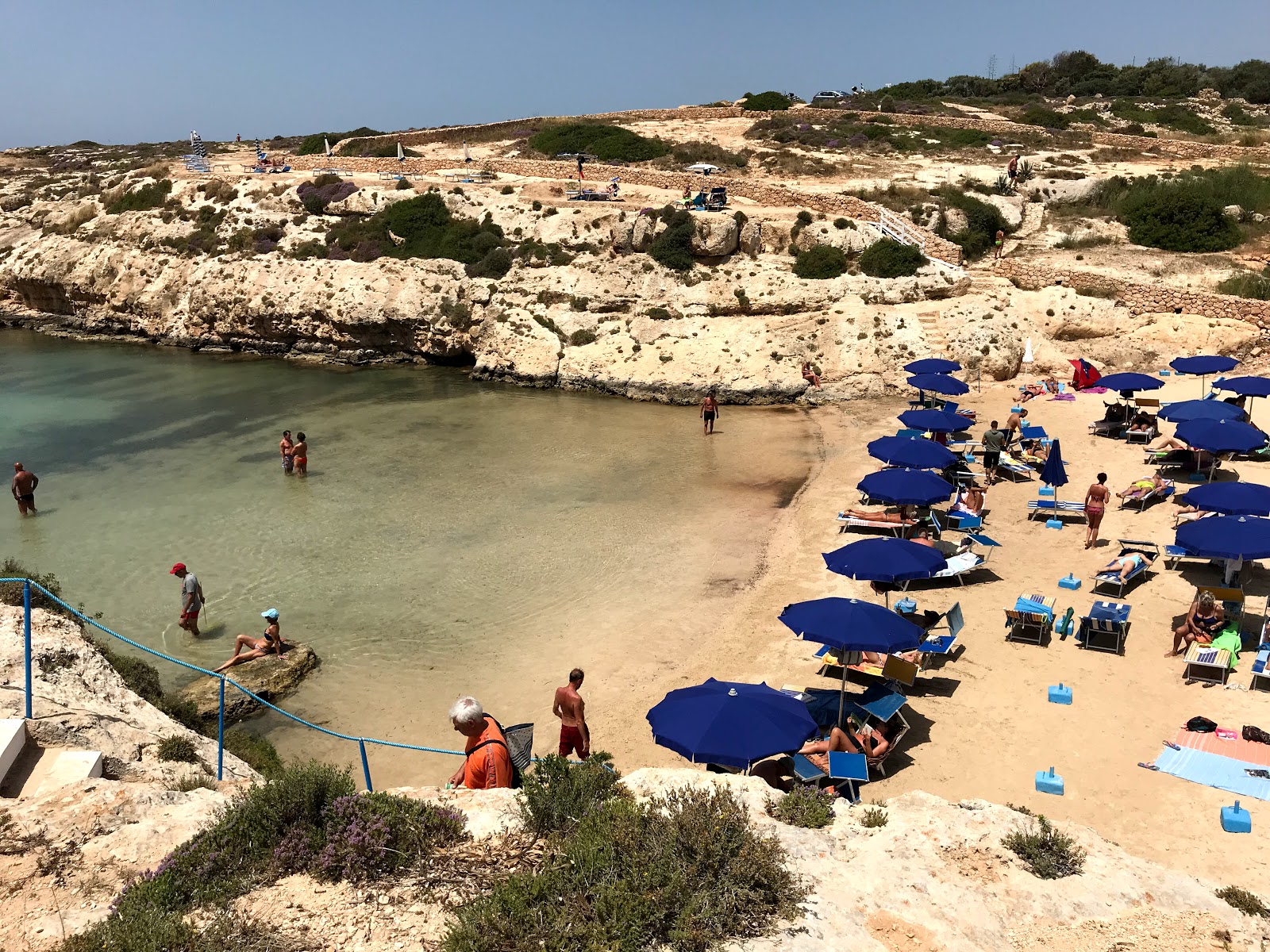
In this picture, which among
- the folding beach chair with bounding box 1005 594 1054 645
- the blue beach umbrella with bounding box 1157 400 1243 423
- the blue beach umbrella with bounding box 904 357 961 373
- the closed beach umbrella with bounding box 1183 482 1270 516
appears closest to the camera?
the folding beach chair with bounding box 1005 594 1054 645

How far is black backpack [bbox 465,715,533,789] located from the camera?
26.2ft

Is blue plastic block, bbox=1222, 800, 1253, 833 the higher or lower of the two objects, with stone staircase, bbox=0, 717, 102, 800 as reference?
lower

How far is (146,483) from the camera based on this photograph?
71.9 ft

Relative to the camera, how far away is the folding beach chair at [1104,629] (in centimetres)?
1251

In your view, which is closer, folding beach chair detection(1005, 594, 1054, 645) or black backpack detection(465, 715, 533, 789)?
black backpack detection(465, 715, 533, 789)

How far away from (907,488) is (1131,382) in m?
9.90

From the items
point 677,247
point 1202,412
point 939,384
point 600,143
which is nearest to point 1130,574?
point 1202,412

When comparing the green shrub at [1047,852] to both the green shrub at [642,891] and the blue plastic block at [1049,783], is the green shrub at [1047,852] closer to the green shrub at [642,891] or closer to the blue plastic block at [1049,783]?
the green shrub at [642,891]

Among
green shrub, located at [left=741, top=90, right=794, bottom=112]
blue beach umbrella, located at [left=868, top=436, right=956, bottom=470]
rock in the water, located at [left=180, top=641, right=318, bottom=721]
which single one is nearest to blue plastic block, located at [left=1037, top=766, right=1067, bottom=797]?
blue beach umbrella, located at [left=868, top=436, right=956, bottom=470]

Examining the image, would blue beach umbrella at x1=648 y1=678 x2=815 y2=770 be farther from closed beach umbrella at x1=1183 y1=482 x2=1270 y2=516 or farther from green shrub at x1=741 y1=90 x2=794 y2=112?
green shrub at x1=741 y1=90 x2=794 y2=112

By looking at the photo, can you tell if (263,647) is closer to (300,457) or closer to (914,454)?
(300,457)

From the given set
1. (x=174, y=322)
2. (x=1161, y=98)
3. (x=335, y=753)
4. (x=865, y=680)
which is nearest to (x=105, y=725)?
(x=335, y=753)

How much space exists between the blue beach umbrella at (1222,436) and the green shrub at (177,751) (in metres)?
17.6

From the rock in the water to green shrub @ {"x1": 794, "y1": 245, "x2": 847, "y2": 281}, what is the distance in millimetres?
23640
